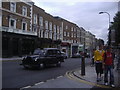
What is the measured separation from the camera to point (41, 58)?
1603 centimetres

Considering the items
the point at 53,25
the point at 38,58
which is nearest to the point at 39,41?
the point at 53,25

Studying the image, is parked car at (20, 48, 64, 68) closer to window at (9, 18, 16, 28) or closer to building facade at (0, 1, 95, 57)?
building facade at (0, 1, 95, 57)

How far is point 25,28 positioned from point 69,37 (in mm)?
34526

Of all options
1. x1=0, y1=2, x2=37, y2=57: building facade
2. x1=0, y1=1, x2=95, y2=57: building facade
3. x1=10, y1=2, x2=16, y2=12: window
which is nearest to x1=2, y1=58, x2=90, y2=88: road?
x1=0, y1=1, x2=95, y2=57: building facade

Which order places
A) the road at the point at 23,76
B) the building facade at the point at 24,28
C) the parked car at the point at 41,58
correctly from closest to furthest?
the road at the point at 23,76 < the parked car at the point at 41,58 < the building facade at the point at 24,28

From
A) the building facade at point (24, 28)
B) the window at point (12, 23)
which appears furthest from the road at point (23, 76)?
the window at point (12, 23)

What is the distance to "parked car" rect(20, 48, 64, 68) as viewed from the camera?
15539 mm

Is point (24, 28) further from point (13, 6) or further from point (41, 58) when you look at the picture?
point (41, 58)

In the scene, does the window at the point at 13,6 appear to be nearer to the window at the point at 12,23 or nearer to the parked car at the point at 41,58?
the window at the point at 12,23

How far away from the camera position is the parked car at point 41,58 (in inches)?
612

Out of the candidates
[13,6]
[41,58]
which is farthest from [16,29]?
[41,58]

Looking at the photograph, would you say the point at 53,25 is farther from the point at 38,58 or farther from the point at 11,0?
the point at 38,58

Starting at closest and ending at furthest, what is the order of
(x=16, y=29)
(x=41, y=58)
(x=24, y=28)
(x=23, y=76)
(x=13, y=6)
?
(x=23, y=76)
(x=41, y=58)
(x=16, y=29)
(x=13, y=6)
(x=24, y=28)

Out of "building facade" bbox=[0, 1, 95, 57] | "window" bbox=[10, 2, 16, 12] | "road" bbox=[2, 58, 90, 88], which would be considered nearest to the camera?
"road" bbox=[2, 58, 90, 88]
